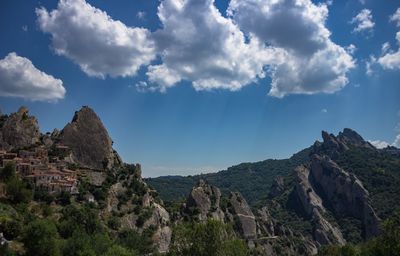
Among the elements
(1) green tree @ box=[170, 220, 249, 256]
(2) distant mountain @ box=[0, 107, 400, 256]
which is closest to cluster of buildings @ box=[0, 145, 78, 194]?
(2) distant mountain @ box=[0, 107, 400, 256]

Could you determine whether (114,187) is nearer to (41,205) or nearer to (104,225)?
(104,225)

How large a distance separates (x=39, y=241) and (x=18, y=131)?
203 feet

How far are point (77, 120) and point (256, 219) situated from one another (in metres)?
78.9

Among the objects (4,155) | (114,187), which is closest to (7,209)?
(4,155)

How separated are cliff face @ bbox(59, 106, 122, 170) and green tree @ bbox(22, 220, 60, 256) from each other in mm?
52926

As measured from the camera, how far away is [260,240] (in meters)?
155

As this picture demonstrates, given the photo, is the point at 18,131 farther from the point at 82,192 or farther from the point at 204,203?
the point at 204,203

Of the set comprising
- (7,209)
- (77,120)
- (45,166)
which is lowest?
(7,209)

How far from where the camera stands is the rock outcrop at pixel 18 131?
12581cm

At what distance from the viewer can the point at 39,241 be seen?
7462cm

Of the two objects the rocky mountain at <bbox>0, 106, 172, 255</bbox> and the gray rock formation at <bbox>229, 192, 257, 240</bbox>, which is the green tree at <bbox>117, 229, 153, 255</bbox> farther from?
the gray rock formation at <bbox>229, 192, 257, 240</bbox>

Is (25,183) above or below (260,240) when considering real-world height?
above

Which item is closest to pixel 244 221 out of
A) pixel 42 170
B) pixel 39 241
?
pixel 42 170

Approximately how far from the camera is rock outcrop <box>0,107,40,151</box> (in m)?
126
